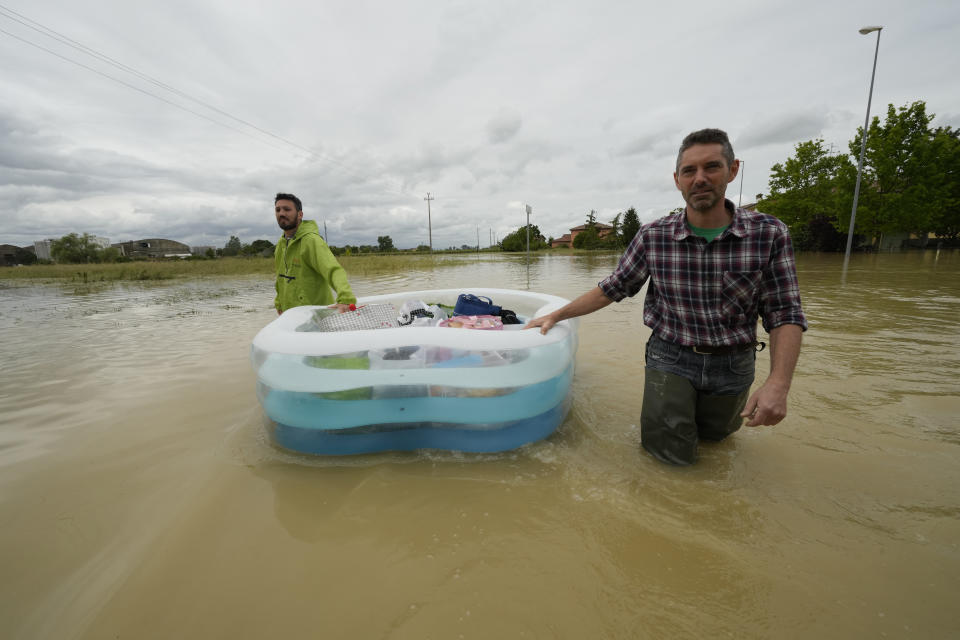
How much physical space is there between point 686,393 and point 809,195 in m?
34.8

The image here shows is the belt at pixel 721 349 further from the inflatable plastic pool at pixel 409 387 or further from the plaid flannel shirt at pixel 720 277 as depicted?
the inflatable plastic pool at pixel 409 387

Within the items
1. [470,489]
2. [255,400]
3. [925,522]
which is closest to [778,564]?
[925,522]

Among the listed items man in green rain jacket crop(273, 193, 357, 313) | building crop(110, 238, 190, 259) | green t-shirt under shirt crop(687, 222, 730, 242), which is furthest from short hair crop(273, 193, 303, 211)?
building crop(110, 238, 190, 259)

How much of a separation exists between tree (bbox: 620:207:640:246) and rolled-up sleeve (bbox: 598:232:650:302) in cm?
5679

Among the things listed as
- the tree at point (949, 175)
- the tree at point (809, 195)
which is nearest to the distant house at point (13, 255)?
the tree at point (809, 195)

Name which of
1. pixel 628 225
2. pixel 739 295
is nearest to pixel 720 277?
pixel 739 295

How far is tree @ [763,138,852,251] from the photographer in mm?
26188

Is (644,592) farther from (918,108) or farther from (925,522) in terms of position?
(918,108)

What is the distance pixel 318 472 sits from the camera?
7.79 feet

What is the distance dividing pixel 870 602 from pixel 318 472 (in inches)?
103

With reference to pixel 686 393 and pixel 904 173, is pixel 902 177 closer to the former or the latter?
pixel 904 173

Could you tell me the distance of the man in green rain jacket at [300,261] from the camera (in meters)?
3.73

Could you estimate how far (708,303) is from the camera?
6.97ft

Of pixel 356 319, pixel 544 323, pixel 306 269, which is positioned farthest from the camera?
pixel 306 269
